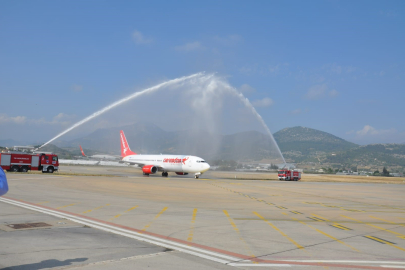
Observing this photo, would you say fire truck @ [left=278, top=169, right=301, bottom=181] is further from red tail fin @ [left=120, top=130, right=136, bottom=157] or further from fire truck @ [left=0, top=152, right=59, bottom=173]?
fire truck @ [left=0, top=152, right=59, bottom=173]

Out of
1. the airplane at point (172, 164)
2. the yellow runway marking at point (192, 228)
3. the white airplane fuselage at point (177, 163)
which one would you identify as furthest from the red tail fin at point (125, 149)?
the yellow runway marking at point (192, 228)

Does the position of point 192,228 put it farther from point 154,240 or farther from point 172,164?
point 172,164

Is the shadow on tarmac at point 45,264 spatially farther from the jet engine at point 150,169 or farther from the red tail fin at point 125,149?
the red tail fin at point 125,149

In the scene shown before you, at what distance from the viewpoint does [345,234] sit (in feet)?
49.4

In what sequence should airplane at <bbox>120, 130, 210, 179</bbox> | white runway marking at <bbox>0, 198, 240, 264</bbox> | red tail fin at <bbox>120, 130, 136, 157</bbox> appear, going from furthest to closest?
red tail fin at <bbox>120, 130, 136, 157</bbox>, airplane at <bbox>120, 130, 210, 179</bbox>, white runway marking at <bbox>0, 198, 240, 264</bbox>

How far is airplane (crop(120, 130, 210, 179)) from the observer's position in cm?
6041

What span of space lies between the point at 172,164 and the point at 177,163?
1437 mm

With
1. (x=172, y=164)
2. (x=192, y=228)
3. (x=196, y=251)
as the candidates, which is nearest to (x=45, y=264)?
(x=196, y=251)

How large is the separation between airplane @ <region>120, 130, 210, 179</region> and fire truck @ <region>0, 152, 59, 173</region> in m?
15.3

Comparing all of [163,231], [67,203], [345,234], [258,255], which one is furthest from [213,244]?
[67,203]

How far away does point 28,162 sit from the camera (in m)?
59.8

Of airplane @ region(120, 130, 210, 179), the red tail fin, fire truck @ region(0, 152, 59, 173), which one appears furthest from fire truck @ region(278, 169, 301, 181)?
fire truck @ region(0, 152, 59, 173)

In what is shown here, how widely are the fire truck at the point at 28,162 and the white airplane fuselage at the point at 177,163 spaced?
50.2 feet

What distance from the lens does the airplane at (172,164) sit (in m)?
60.4
